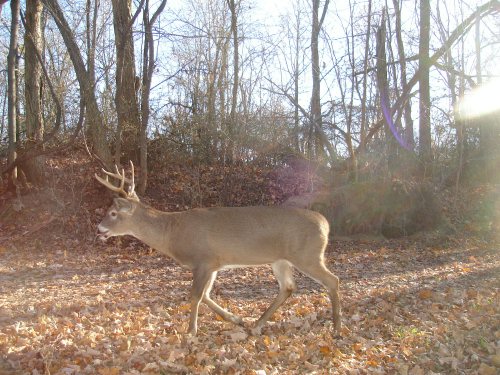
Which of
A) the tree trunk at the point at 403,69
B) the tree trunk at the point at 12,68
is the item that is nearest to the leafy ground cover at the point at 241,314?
the tree trunk at the point at 12,68

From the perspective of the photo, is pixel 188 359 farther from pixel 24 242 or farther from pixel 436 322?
pixel 24 242

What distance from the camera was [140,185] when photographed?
1448 cm

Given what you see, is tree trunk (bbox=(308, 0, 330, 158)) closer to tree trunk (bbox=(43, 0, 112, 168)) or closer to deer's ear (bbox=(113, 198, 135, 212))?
tree trunk (bbox=(43, 0, 112, 168))

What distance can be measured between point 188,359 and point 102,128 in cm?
983

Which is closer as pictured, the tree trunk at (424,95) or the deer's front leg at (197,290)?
the deer's front leg at (197,290)

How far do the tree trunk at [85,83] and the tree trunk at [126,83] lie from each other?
54cm

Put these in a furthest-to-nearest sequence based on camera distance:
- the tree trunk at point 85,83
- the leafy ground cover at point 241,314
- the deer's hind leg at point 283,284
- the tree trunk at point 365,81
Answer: the tree trunk at point 365,81, the tree trunk at point 85,83, the deer's hind leg at point 283,284, the leafy ground cover at point 241,314

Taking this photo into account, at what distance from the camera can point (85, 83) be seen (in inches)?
523

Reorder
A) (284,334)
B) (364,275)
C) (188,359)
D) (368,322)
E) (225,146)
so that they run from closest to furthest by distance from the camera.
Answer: (188,359) → (284,334) → (368,322) → (364,275) → (225,146)

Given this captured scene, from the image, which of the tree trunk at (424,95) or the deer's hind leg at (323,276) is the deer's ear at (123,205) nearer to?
the deer's hind leg at (323,276)

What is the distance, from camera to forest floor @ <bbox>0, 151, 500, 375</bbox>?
5402mm

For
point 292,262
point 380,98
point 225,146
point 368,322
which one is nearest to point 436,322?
point 368,322

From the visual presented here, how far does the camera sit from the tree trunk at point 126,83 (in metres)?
13.1

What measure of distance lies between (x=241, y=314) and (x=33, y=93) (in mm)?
11136
